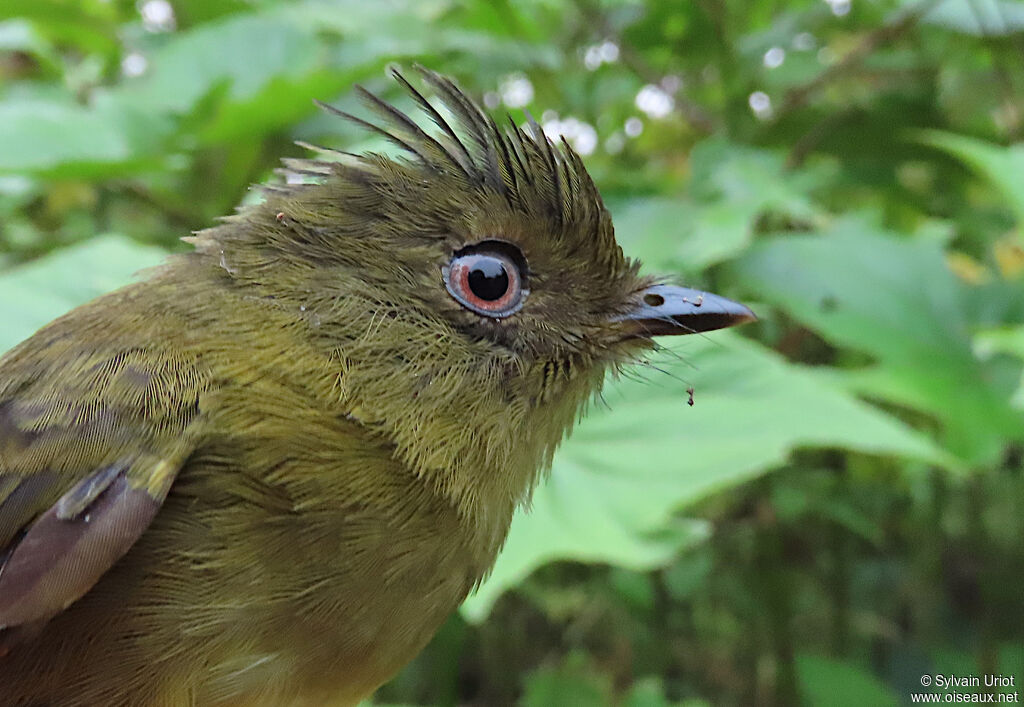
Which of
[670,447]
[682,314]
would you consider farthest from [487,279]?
[670,447]

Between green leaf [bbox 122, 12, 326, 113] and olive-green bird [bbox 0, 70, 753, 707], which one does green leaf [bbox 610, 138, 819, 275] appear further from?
green leaf [bbox 122, 12, 326, 113]

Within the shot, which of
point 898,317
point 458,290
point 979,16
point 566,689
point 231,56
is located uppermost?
point 979,16

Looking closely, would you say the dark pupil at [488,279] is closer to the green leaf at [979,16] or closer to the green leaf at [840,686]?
the green leaf at [840,686]

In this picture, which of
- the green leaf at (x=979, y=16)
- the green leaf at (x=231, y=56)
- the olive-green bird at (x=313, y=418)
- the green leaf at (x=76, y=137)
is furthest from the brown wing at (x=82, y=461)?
the green leaf at (x=979, y=16)

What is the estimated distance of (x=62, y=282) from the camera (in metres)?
1.68

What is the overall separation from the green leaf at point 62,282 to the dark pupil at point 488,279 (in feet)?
2.69

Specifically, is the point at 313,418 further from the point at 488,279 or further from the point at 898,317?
the point at 898,317

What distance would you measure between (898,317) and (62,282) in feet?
6.53

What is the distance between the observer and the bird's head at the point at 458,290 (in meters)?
1.03

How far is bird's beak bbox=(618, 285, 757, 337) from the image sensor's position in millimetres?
1167

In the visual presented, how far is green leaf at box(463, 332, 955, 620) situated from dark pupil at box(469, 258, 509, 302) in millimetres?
390

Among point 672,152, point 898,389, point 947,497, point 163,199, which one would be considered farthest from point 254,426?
point 672,152

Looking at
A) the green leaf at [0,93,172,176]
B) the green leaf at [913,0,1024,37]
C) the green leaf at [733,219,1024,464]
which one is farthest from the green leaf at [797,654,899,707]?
the green leaf at [0,93,172,176]

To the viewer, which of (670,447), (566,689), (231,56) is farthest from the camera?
(231,56)
